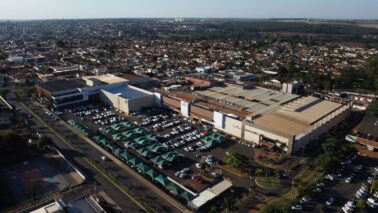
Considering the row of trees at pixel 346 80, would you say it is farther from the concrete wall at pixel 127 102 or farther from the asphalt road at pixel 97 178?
the asphalt road at pixel 97 178

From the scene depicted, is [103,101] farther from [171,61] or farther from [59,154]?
[171,61]

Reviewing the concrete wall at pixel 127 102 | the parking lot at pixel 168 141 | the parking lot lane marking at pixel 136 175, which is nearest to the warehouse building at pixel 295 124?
the parking lot at pixel 168 141

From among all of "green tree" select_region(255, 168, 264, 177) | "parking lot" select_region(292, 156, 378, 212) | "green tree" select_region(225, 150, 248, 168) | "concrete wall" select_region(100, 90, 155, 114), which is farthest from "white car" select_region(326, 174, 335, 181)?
"concrete wall" select_region(100, 90, 155, 114)

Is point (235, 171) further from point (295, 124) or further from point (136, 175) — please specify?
point (295, 124)

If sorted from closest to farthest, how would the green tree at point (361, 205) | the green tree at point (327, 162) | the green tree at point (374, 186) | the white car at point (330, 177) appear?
the green tree at point (361, 205)
the green tree at point (374, 186)
the white car at point (330, 177)
the green tree at point (327, 162)

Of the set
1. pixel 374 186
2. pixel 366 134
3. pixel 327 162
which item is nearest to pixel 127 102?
pixel 327 162

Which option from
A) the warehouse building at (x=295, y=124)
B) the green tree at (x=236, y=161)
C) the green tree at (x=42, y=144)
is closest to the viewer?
the green tree at (x=236, y=161)
